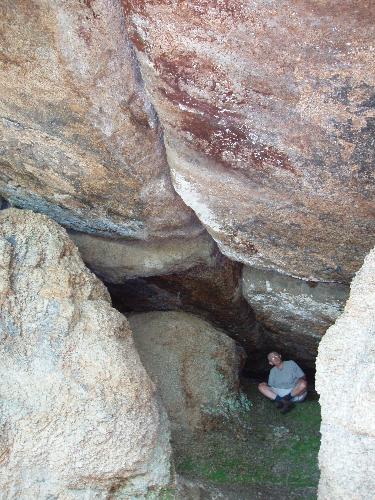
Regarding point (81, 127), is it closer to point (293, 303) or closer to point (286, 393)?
point (293, 303)

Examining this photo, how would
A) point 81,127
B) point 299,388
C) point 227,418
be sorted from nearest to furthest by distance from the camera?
1. point 81,127
2. point 227,418
3. point 299,388

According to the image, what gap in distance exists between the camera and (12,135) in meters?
2.83

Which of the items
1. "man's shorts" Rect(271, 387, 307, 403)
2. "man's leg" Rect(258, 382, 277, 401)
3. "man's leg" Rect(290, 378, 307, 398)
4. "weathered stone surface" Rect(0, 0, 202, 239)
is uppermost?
"weathered stone surface" Rect(0, 0, 202, 239)

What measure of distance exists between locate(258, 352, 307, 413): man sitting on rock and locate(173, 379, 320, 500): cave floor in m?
0.06

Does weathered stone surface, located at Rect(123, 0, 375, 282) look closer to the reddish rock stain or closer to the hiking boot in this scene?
the reddish rock stain

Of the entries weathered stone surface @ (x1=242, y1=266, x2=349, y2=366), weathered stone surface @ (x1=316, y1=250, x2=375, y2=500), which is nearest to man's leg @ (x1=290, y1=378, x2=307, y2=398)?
weathered stone surface @ (x1=242, y1=266, x2=349, y2=366)

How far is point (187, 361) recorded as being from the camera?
12.7ft

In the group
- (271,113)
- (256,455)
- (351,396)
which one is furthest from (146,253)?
(351,396)

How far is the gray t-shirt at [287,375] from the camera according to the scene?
12.9 ft

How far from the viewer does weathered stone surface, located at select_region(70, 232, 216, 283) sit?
346 centimetres

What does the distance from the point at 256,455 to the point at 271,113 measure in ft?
6.38

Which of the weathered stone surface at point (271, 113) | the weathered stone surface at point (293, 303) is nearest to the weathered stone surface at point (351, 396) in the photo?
the weathered stone surface at point (271, 113)

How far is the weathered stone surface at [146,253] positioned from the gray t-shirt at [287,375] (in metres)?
0.81

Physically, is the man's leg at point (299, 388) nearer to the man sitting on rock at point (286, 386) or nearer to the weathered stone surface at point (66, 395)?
the man sitting on rock at point (286, 386)
